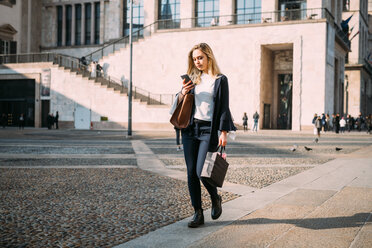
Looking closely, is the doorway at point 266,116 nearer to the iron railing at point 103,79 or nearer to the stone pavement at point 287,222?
the iron railing at point 103,79

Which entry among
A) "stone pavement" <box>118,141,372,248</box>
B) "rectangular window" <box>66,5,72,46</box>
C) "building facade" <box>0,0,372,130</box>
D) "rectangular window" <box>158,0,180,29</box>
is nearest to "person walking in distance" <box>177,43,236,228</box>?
"stone pavement" <box>118,141,372,248</box>

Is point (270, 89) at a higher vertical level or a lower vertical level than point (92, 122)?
higher

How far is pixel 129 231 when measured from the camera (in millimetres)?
4250

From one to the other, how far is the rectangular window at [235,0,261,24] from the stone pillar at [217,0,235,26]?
0.56 meters

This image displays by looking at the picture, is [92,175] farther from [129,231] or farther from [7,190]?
[129,231]

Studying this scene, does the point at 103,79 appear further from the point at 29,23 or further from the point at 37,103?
the point at 29,23

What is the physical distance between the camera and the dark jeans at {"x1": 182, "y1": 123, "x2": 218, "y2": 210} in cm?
435

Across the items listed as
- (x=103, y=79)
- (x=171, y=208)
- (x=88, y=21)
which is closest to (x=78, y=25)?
(x=88, y=21)

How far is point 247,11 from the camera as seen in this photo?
39000 mm

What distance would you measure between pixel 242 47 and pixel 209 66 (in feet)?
109

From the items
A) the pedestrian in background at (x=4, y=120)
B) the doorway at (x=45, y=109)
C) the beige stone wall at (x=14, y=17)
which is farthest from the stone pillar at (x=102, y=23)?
the pedestrian in background at (x=4, y=120)

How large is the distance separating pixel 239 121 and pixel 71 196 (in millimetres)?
30927

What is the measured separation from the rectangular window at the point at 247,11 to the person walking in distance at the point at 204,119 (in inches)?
1339

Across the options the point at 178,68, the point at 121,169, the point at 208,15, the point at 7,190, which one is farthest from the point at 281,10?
the point at 7,190
